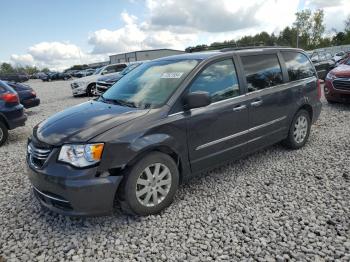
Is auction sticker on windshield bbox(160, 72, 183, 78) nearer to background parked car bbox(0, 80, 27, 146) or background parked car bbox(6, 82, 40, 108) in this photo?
background parked car bbox(0, 80, 27, 146)

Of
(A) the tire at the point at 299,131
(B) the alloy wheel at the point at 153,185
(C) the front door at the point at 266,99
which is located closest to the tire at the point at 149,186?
(B) the alloy wheel at the point at 153,185

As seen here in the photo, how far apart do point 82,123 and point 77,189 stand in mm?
767

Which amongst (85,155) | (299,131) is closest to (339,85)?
(299,131)

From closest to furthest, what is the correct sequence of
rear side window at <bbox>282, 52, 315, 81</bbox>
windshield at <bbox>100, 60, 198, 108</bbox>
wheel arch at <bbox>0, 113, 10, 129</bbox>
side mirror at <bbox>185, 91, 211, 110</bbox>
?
side mirror at <bbox>185, 91, 211, 110</bbox> → windshield at <bbox>100, 60, 198, 108</bbox> → rear side window at <bbox>282, 52, 315, 81</bbox> → wheel arch at <bbox>0, 113, 10, 129</bbox>

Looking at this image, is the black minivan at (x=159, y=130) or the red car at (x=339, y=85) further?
the red car at (x=339, y=85)

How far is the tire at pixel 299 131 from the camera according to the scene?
525 centimetres

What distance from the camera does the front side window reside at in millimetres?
3859

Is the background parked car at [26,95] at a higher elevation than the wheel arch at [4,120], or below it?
higher

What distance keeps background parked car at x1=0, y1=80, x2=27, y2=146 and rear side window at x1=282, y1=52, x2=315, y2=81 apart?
586 cm

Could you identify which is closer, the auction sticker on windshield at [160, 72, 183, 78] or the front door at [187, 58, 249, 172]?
the front door at [187, 58, 249, 172]

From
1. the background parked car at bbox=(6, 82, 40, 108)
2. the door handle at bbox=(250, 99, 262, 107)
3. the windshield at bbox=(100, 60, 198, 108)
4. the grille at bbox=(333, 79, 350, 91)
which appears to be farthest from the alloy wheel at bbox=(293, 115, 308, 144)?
the background parked car at bbox=(6, 82, 40, 108)

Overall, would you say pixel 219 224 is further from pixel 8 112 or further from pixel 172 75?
pixel 8 112

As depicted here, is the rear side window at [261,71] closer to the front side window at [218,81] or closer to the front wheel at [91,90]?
the front side window at [218,81]

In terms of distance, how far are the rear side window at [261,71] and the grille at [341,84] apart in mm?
4514
